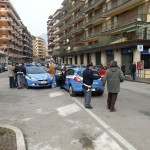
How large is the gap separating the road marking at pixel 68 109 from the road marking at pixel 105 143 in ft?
7.06

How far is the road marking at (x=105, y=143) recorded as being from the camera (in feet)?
12.9

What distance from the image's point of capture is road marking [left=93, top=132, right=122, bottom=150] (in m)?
3.94

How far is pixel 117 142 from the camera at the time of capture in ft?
13.7

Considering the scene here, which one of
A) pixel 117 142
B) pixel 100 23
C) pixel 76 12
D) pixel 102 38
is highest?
pixel 76 12

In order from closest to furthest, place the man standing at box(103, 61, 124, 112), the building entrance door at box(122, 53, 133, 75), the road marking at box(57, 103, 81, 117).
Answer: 1. the road marking at box(57, 103, 81, 117)
2. the man standing at box(103, 61, 124, 112)
3. the building entrance door at box(122, 53, 133, 75)

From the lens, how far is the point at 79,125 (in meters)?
5.31

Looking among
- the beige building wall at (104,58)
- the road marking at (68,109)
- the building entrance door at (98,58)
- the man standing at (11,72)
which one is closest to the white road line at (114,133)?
the road marking at (68,109)

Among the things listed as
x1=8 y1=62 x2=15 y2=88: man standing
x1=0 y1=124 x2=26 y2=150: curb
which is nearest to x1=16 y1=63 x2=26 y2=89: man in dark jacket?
x1=8 y1=62 x2=15 y2=88: man standing

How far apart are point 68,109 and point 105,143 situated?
3.14m

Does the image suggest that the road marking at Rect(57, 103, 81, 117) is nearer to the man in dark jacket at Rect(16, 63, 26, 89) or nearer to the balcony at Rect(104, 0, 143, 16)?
the man in dark jacket at Rect(16, 63, 26, 89)

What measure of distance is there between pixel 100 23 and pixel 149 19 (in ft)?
51.7

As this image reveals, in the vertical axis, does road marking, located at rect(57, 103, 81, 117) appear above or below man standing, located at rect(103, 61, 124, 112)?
below

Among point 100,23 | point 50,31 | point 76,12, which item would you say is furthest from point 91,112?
point 50,31

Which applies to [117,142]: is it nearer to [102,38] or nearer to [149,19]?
[149,19]
